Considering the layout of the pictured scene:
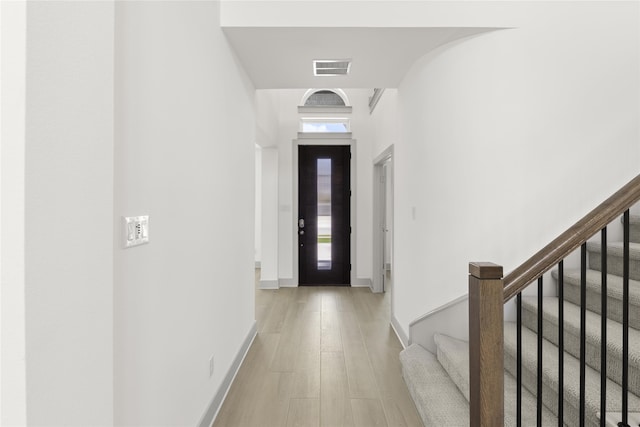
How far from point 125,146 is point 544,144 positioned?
93.8 inches

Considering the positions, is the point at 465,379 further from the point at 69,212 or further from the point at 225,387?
the point at 69,212

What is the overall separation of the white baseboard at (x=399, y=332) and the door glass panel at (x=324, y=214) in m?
2.16

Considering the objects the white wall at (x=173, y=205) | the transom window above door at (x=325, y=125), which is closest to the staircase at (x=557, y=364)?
the white wall at (x=173, y=205)

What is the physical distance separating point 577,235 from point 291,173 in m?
4.71

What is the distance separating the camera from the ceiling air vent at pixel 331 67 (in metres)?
3.01

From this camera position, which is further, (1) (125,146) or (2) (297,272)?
(2) (297,272)

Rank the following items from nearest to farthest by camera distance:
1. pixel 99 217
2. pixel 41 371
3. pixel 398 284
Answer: pixel 41 371, pixel 99 217, pixel 398 284

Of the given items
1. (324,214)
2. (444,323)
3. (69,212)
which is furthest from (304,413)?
(324,214)

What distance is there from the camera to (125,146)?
1241mm

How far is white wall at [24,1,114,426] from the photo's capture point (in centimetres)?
77

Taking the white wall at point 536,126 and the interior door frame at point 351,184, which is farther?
the interior door frame at point 351,184

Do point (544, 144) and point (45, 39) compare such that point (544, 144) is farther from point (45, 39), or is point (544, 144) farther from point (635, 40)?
point (45, 39)

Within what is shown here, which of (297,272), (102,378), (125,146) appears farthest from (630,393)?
(297,272)

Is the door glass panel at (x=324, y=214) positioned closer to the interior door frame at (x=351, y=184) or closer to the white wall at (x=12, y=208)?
the interior door frame at (x=351, y=184)
